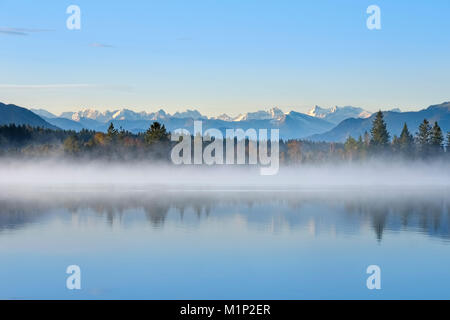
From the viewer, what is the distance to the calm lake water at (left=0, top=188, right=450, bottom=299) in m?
23.8

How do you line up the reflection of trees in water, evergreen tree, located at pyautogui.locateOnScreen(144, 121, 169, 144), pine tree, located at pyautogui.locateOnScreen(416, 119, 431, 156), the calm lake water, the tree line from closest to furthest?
1. the calm lake water
2. the reflection of trees in water
3. pine tree, located at pyautogui.locateOnScreen(416, 119, 431, 156)
4. the tree line
5. evergreen tree, located at pyautogui.locateOnScreen(144, 121, 169, 144)

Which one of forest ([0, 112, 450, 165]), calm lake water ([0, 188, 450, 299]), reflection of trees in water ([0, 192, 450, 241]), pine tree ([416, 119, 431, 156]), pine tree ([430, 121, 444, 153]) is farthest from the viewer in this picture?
forest ([0, 112, 450, 165])

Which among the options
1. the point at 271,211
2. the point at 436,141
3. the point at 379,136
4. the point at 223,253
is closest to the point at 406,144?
the point at 379,136

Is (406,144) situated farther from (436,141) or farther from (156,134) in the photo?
(156,134)

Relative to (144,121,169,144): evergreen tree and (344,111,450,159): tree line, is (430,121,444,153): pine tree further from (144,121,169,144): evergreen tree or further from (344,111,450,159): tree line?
(144,121,169,144): evergreen tree

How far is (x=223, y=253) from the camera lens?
1264 inches

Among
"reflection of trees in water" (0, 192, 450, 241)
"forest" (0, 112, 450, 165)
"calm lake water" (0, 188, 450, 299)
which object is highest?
"forest" (0, 112, 450, 165)

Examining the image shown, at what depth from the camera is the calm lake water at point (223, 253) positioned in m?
23.8

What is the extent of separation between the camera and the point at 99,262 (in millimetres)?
29203

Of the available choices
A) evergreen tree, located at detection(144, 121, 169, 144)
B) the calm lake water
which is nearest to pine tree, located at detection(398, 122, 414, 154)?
evergreen tree, located at detection(144, 121, 169, 144)
